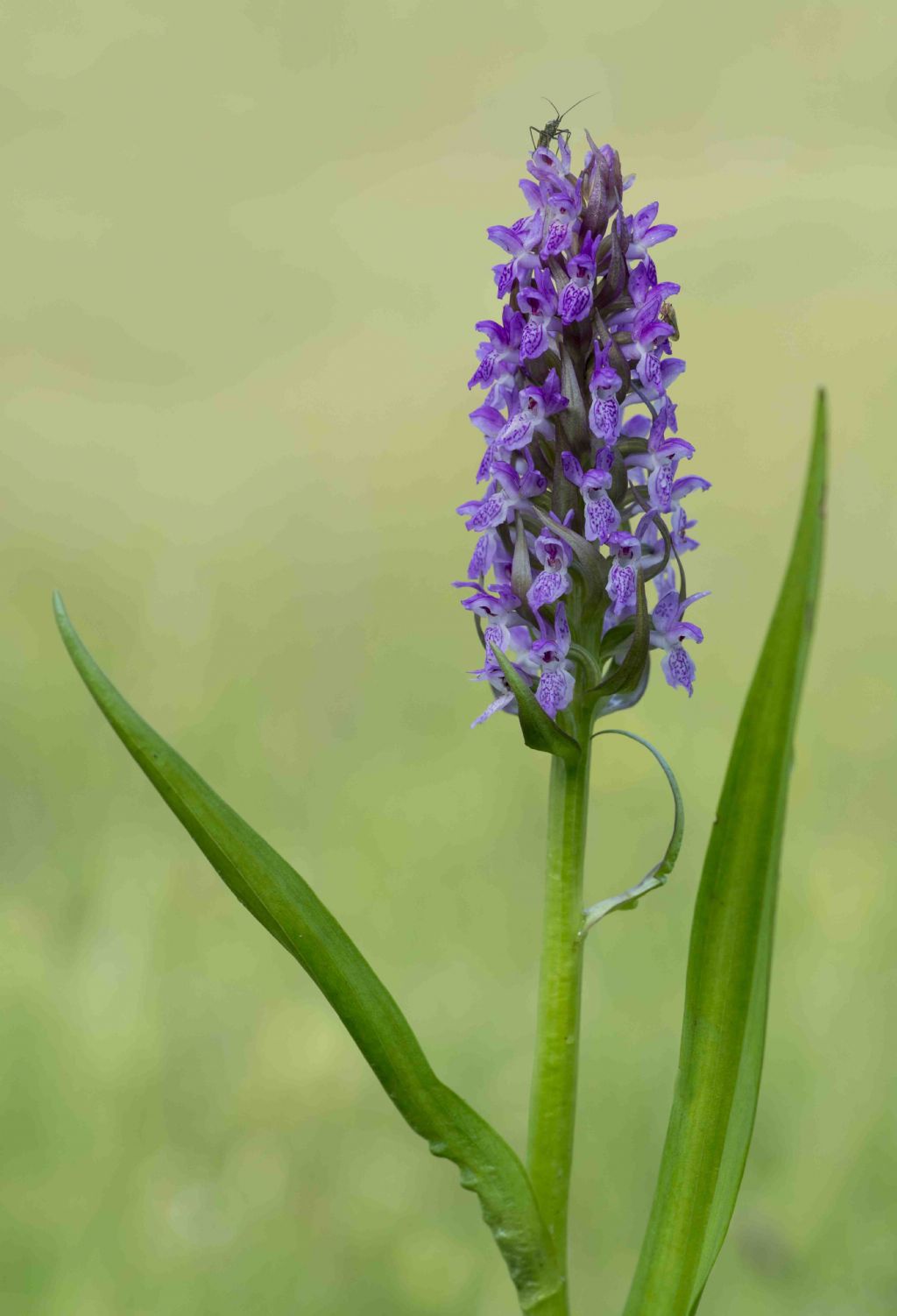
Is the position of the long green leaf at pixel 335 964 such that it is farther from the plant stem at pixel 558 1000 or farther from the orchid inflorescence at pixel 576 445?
the orchid inflorescence at pixel 576 445

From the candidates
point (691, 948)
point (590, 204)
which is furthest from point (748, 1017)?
point (590, 204)

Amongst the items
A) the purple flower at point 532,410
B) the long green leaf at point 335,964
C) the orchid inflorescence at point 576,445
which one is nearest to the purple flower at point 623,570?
the orchid inflorescence at point 576,445

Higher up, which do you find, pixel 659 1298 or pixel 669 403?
pixel 669 403

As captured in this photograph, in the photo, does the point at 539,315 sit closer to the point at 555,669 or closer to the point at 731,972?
the point at 555,669

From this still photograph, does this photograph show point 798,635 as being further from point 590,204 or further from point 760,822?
point 590,204

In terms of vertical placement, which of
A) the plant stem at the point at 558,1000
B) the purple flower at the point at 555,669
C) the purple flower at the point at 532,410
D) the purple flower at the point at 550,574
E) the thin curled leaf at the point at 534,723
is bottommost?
the plant stem at the point at 558,1000

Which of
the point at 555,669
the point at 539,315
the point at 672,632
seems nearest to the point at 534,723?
the point at 555,669

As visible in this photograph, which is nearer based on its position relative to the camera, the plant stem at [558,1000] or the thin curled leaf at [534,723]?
the thin curled leaf at [534,723]

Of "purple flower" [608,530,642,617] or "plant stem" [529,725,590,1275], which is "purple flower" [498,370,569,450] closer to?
"purple flower" [608,530,642,617]
